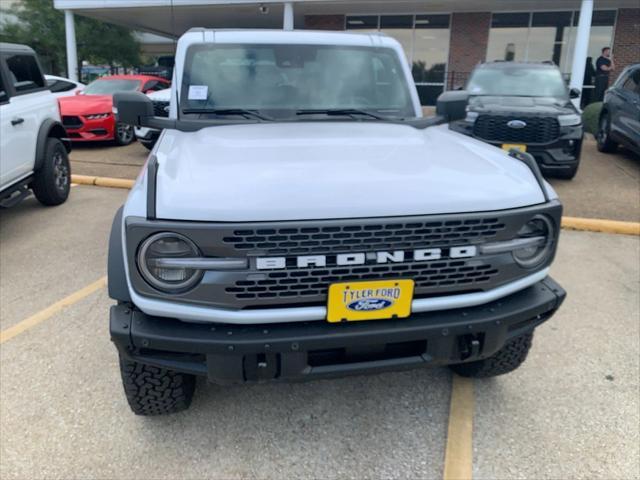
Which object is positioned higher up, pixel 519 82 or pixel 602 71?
pixel 602 71

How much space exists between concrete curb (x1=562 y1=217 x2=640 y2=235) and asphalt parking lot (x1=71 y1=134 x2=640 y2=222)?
15.3 inches

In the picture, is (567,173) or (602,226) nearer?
(602,226)

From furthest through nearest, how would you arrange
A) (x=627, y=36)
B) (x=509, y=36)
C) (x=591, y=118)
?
(x=509, y=36) < (x=627, y=36) < (x=591, y=118)

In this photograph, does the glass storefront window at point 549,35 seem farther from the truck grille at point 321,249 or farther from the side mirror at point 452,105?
the truck grille at point 321,249

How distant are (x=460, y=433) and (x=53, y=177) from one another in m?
5.61

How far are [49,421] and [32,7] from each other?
27.6m

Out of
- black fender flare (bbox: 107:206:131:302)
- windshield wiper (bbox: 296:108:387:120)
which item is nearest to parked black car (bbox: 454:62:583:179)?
windshield wiper (bbox: 296:108:387:120)

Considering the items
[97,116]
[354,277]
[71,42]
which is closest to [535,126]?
[354,277]

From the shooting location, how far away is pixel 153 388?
2.57 metres

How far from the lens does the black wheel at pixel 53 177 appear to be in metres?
6.29

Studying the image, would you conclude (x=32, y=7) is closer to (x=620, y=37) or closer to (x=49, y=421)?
(x=620, y=37)

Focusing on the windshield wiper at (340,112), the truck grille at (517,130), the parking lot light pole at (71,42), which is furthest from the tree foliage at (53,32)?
the windshield wiper at (340,112)

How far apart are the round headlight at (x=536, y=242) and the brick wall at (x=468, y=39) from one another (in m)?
17.2

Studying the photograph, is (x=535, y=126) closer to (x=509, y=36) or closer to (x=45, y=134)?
(x=45, y=134)
